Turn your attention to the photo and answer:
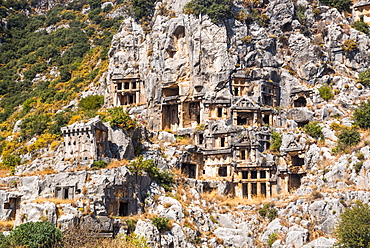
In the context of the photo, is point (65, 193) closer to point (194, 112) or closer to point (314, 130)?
point (194, 112)

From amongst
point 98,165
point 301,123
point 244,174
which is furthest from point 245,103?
point 98,165

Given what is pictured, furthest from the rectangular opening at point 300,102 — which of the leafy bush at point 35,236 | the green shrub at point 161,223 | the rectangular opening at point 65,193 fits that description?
the leafy bush at point 35,236

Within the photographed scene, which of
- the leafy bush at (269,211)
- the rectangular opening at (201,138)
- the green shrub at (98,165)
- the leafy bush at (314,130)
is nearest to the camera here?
the green shrub at (98,165)

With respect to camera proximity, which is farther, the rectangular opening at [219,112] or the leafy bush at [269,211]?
the rectangular opening at [219,112]

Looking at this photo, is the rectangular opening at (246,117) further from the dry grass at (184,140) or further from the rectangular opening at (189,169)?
the rectangular opening at (189,169)

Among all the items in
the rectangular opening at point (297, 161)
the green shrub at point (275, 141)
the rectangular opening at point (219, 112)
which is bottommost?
the rectangular opening at point (297, 161)

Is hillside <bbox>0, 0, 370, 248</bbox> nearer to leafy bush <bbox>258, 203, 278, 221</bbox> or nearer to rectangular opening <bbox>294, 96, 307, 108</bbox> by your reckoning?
leafy bush <bbox>258, 203, 278, 221</bbox>

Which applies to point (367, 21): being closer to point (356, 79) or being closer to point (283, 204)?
point (356, 79)

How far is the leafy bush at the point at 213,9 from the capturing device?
76.7 meters

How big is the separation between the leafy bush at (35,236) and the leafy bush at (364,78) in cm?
5201

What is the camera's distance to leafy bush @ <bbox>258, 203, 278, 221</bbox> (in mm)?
57384

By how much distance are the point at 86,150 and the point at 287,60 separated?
37717 millimetres

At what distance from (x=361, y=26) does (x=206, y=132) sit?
116 ft

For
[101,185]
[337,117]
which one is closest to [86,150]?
[101,185]
